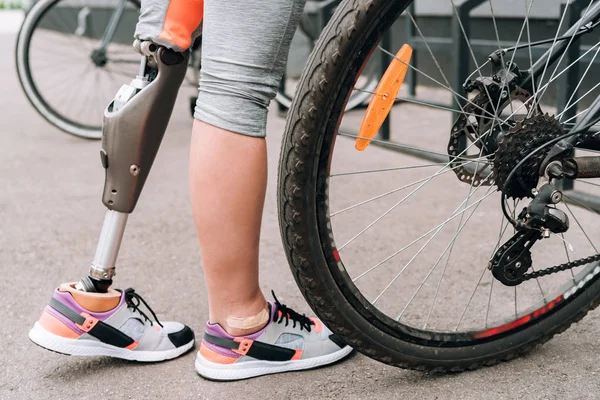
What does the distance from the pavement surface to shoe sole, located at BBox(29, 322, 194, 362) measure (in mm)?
26

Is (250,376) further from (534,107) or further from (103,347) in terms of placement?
(534,107)

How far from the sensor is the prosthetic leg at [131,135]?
174 centimetres

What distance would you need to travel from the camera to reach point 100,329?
5.93 ft

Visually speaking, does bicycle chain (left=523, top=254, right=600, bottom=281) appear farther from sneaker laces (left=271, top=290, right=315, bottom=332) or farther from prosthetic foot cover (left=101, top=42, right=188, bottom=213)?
prosthetic foot cover (left=101, top=42, right=188, bottom=213)

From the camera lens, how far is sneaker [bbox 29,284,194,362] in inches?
70.1

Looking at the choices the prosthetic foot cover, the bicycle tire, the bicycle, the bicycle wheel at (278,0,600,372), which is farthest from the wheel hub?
the bicycle tire

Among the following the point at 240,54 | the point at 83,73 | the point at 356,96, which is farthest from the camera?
the point at 83,73

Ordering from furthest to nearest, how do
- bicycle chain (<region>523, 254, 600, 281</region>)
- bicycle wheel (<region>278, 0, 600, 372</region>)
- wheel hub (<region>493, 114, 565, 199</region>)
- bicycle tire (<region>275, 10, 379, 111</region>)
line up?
bicycle tire (<region>275, 10, 379, 111</region>) → bicycle chain (<region>523, 254, 600, 281</region>) → wheel hub (<region>493, 114, 565, 199</region>) → bicycle wheel (<region>278, 0, 600, 372</region>)

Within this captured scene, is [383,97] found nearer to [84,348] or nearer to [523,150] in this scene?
[523,150]

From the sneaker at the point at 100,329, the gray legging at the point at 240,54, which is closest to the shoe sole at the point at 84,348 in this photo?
the sneaker at the point at 100,329

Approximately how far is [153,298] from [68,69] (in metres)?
4.35

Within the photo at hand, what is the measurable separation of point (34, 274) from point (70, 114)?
9.34 feet

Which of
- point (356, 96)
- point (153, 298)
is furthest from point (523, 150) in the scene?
point (356, 96)

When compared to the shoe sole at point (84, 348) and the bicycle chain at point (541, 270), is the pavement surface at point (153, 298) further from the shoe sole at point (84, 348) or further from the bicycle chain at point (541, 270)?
the bicycle chain at point (541, 270)
